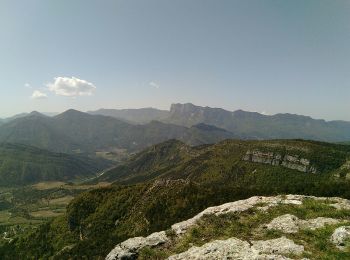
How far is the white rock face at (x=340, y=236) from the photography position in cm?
3039

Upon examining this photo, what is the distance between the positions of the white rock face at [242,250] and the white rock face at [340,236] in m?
3.83

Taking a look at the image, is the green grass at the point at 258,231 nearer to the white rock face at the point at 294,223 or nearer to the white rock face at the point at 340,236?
the white rock face at the point at 340,236

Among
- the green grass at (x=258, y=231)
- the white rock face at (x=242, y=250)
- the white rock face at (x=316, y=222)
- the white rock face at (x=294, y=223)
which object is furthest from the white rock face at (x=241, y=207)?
the white rock face at (x=242, y=250)

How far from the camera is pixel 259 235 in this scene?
117 feet

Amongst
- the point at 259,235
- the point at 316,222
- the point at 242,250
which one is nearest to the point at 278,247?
the point at 242,250

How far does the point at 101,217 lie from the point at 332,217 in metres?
171

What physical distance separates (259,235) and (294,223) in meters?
5.45

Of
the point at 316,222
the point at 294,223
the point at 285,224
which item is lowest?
the point at 285,224

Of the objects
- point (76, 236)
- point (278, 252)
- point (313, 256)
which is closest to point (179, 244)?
point (278, 252)

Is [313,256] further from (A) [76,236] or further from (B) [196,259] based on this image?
(A) [76,236]

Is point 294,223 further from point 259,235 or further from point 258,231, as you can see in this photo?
point 259,235

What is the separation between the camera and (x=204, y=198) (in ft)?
531

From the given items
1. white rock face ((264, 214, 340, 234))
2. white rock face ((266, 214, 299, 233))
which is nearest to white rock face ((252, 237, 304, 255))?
white rock face ((266, 214, 299, 233))

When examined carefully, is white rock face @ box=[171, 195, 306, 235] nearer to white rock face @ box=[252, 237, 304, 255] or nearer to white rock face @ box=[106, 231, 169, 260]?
white rock face @ box=[106, 231, 169, 260]
